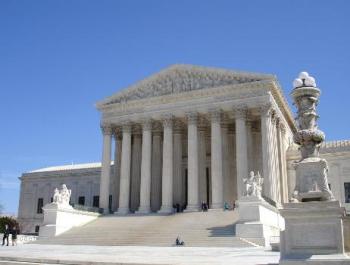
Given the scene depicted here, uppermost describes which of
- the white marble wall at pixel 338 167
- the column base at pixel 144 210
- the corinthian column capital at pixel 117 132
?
the corinthian column capital at pixel 117 132

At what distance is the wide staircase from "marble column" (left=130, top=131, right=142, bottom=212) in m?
7.82

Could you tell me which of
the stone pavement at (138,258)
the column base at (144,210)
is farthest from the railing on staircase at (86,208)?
the stone pavement at (138,258)

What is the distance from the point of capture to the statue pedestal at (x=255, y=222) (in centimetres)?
3022

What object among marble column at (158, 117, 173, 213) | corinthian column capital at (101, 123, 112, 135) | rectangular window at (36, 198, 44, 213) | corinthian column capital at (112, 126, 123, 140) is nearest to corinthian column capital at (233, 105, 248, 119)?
marble column at (158, 117, 173, 213)

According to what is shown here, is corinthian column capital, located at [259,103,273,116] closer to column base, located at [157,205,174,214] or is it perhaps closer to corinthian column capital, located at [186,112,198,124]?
corinthian column capital, located at [186,112,198,124]

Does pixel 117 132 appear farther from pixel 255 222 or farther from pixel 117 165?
pixel 255 222

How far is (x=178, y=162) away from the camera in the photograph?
47844 millimetres

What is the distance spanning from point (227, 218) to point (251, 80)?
14.9m

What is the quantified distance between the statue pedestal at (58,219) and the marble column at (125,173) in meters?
5.86

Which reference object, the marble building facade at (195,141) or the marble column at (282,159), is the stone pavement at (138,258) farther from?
the marble column at (282,159)

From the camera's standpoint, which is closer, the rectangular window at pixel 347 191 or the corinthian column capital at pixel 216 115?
the corinthian column capital at pixel 216 115

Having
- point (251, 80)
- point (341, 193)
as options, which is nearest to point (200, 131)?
point (251, 80)

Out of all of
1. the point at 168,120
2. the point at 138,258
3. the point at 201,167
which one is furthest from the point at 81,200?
the point at 138,258

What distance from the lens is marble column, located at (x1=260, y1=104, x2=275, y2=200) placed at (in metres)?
40.7
